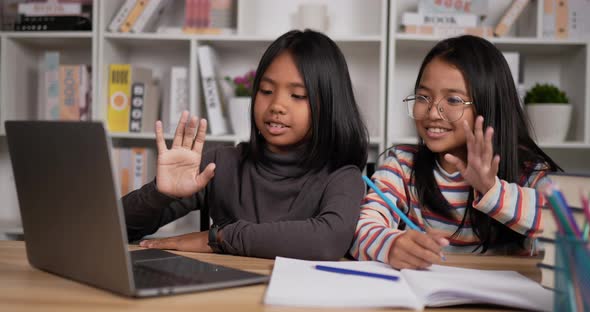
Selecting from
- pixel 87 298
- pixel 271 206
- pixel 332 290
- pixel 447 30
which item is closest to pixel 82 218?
pixel 87 298

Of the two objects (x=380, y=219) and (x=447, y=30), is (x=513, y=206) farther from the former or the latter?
(x=447, y=30)

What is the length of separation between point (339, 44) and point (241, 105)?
0.49 meters

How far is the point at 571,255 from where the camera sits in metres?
0.53

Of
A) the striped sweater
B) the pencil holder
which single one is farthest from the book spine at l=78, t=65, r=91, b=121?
the pencil holder

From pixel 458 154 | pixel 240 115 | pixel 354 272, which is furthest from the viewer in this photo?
pixel 240 115

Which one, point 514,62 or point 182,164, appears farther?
point 514,62

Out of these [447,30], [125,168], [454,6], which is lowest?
[125,168]

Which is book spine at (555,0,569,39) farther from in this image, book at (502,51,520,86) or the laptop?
the laptop

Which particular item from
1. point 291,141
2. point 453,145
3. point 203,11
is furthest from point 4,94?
point 453,145

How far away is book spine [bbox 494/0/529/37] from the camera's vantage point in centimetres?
231

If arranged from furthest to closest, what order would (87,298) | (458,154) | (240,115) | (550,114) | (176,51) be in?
(176,51)
(240,115)
(550,114)
(458,154)
(87,298)

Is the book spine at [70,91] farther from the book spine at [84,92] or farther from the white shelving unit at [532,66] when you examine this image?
the white shelving unit at [532,66]

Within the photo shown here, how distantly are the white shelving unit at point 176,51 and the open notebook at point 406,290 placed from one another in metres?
1.56

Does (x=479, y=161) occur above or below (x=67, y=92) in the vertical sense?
below
